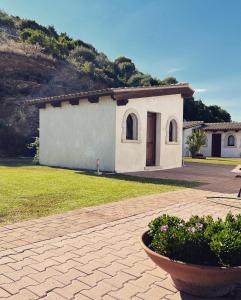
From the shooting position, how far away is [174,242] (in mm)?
2699

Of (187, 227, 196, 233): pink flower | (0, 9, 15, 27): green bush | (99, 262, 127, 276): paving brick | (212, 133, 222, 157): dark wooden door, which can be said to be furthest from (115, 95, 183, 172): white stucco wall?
(0, 9, 15, 27): green bush

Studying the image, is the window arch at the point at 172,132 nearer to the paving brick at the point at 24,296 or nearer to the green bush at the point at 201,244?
the green bush at the point at 201,244

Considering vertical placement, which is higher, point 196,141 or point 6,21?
point 6,21

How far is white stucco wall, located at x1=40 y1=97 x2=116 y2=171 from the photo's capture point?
1307 centimetres

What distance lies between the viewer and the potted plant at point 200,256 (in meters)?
2.52

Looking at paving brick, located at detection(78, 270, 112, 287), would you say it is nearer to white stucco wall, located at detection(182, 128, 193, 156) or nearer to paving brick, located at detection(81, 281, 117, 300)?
paving brick, located at detection(81, 281, 117, 300)

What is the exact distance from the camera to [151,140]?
1552cm

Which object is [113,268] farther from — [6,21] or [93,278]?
[6,21]

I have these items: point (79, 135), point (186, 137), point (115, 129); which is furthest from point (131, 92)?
point (186, 137)

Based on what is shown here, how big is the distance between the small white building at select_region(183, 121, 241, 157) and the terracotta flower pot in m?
28.9

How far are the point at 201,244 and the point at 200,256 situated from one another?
101mm

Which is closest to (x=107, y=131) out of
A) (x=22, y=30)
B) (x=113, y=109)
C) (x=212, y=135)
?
(x=113, y=109)

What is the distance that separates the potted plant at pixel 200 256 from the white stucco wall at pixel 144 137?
10.0m

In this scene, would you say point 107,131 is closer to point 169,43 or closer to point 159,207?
point 159,207
